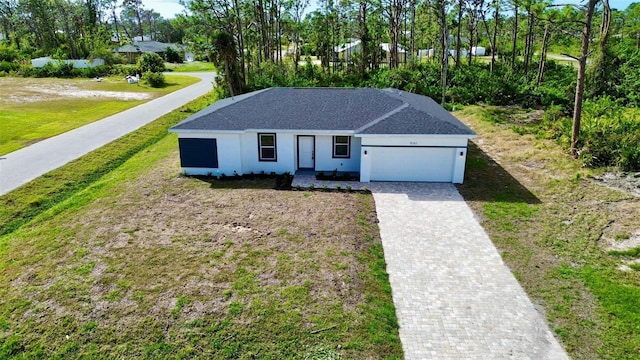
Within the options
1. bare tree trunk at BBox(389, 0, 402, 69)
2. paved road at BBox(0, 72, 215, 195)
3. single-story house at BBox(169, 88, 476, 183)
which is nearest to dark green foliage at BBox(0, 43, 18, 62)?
paved road at BBox(0, 72, 215, 195)

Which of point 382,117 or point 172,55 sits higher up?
point 172,55

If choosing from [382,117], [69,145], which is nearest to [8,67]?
[69,145]

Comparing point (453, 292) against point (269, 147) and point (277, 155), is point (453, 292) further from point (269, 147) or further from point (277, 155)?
point (269, 147)

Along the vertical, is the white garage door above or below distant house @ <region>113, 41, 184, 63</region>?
below

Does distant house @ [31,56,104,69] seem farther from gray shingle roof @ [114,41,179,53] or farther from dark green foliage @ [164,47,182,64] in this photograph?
dark green foliage @ [164,47,182,64]

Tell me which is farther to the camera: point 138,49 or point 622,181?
point 138,49

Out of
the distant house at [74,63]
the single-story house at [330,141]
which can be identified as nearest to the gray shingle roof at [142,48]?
the distant house at [74,63]

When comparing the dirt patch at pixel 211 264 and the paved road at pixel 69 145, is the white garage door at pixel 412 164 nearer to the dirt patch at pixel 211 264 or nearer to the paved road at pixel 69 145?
the dirt patch at pixel 211 264

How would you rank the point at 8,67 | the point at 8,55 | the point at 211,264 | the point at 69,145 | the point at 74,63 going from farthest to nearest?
the point at 8,55
the point at 74,63
the point at 8,67
the point at 69,145
the point at 211,264
